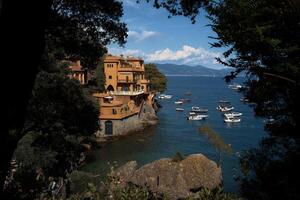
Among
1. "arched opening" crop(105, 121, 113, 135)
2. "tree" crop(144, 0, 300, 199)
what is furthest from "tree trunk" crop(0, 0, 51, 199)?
"arched opening" crop(105, 121, 113, 135)

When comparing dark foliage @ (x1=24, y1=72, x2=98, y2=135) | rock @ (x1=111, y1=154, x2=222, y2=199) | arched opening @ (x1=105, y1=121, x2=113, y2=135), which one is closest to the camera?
dark foliage @ (x1=24, y1=72, x2=98, y2=135)

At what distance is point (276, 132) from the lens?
5.65 m

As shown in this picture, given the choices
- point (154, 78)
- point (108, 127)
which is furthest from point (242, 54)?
point (154, 78)

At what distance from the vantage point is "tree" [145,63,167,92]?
81875mm

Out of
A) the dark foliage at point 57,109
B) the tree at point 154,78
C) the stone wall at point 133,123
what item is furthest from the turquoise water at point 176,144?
the dark foliage at point 57,109

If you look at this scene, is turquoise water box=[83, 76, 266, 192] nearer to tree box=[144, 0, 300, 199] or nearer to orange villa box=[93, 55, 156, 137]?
orange villa box=[93, 55, 156, 137]

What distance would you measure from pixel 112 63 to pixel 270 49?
195ft

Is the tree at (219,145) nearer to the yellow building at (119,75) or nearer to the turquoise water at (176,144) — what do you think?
the turquoise water at (176,144)

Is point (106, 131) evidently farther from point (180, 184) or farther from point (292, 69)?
point (292, 69)

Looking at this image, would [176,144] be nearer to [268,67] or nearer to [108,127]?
[108,127]

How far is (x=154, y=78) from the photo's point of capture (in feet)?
271

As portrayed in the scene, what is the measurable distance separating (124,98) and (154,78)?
21869mm

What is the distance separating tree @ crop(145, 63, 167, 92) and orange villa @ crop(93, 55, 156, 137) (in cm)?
847

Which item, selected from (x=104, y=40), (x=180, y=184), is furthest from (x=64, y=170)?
(x=104, y=40)
